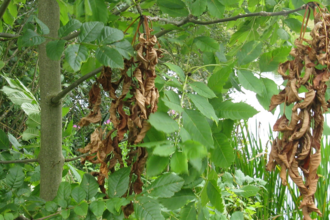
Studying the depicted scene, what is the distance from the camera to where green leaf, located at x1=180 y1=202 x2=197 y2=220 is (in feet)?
2.28

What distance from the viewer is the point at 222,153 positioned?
0.63 metres

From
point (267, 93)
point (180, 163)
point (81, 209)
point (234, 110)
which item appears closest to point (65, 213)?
point (81, 209)

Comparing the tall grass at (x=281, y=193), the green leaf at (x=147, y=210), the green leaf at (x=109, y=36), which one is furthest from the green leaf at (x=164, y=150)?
the tall grass at (x=281, y=193)

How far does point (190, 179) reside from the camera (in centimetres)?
61

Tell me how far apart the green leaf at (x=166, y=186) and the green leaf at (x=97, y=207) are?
10 centimetres

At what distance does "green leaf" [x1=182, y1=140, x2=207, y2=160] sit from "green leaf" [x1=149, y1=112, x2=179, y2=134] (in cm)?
4

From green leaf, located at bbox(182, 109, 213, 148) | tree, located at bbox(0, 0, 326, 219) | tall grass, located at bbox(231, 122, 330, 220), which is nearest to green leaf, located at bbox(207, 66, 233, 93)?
tree, located at bbox(0, 0, 326, 219)

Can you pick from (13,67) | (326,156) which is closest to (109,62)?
(326,156)

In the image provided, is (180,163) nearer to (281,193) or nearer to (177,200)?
(177,200)

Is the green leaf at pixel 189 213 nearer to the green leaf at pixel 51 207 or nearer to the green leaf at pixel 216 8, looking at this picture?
the green leaf at pixel 51 207

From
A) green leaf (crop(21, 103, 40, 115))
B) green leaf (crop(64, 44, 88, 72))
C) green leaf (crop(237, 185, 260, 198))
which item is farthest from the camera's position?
green leaf (crop(237, 185, 260, 198))

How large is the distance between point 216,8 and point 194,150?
17.9 inches

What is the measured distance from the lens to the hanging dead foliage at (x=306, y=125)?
0.57 m

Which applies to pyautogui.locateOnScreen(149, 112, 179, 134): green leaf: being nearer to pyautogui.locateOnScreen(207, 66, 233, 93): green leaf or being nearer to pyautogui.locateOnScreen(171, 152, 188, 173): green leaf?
pyautogui.locateOnScreen(171, 152, 188, 173): green leaf
